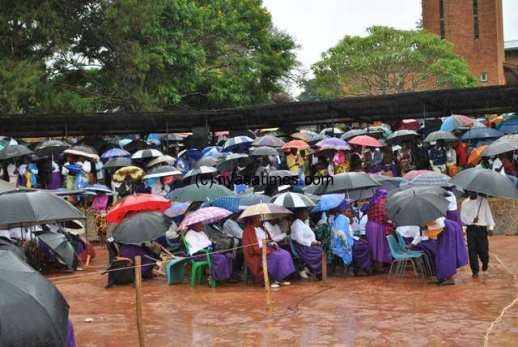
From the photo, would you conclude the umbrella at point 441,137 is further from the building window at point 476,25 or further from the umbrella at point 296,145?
the building window at point 476,25

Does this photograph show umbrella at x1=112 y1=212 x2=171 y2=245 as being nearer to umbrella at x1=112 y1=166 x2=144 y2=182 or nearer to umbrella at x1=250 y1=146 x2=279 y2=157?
umbrella at x1=112 y1=166 x2=144 y2=182

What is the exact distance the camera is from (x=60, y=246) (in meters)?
11.8

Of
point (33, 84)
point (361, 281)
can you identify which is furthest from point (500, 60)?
point (361, 281)

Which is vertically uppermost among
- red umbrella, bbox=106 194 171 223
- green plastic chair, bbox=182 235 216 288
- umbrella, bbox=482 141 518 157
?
umbrella, bbox=482 141 518 157

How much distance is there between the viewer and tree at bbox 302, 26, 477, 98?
36.8 metres

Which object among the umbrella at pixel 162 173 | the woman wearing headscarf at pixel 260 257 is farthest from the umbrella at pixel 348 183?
the umbrella at pixel 162 173

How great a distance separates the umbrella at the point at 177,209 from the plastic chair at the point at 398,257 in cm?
363

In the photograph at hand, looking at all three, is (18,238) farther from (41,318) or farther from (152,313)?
(41,318)

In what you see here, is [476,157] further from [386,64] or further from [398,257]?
[386,64]

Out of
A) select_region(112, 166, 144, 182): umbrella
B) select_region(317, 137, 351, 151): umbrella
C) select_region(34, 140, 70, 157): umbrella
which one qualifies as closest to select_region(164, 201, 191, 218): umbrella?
select_region(112, 166, 144, 182): umbrella

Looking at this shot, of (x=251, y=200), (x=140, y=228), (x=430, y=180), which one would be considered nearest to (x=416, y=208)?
(x=430, y=180)

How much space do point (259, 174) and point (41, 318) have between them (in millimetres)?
12667

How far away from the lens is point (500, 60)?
56.2m

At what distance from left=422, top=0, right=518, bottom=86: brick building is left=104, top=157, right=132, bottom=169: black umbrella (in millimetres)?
44106
